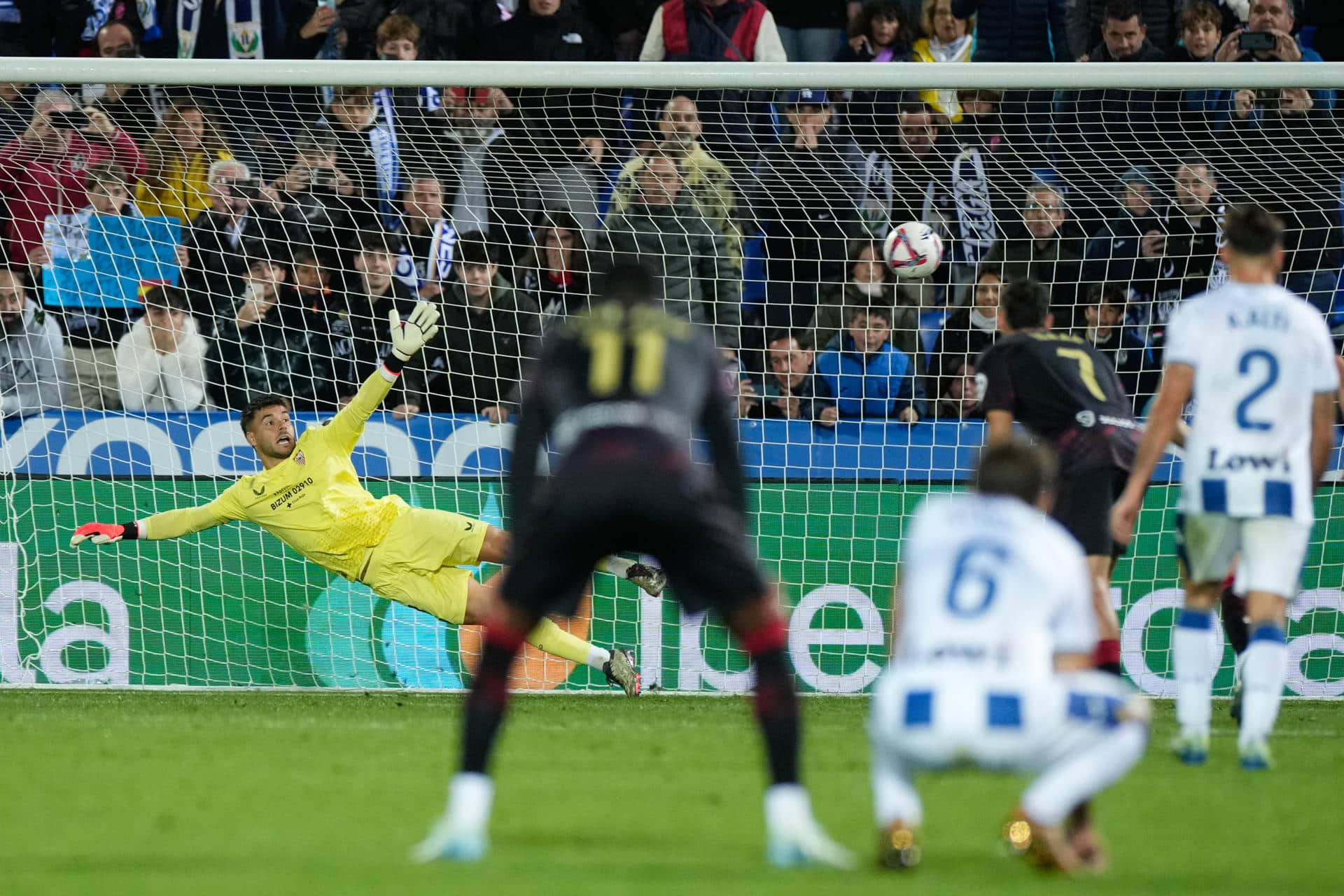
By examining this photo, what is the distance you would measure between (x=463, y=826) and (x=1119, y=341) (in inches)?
310

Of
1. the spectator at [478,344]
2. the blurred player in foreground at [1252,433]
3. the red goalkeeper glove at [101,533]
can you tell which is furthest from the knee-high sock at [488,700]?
the spectator at [478,344]

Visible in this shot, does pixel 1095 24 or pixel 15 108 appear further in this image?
pixel 1095 24

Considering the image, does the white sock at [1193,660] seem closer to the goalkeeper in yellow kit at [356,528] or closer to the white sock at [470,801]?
the white sock at [470,801]

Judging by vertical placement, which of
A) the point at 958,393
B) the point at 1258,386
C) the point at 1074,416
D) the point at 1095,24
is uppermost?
the point at 1095,24

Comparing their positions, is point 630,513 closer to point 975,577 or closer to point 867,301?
point 975,577

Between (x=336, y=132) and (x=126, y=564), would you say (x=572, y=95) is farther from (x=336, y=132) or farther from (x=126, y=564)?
(x=126, y=564)

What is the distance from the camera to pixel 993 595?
13.7 ft

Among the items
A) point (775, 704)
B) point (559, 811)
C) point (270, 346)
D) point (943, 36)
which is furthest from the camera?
point (943, 36)

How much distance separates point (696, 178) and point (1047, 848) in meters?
7.77

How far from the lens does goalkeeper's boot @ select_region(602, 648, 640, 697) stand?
9.97 m

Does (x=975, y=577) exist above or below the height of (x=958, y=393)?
above

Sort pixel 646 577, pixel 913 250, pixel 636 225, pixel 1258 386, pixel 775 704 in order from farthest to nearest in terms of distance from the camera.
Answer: pixel 636 225 < pixel 913 250 < pixel 646 577 < pixel 1258 386 < pixel 775 704

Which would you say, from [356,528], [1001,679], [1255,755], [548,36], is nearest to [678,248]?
[548,36]

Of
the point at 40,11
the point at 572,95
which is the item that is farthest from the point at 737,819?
the point at 40,11
